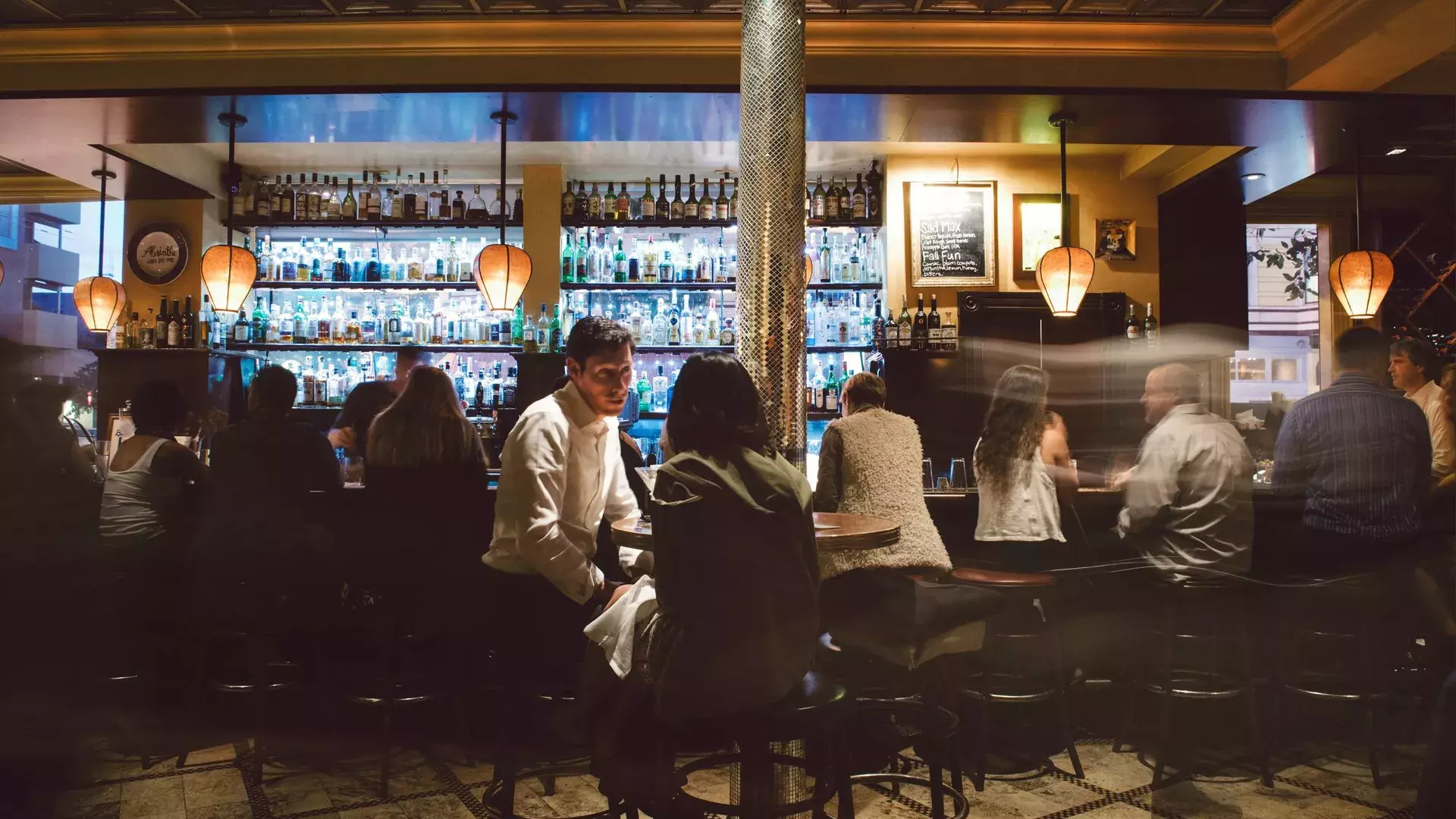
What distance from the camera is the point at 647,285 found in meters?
6.04

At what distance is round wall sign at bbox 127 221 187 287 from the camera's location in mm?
6469

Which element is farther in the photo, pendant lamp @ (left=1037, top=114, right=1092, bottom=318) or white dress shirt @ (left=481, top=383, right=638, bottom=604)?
pendant lamp @ (left=1037, top=114, right=1092, bottom=318)

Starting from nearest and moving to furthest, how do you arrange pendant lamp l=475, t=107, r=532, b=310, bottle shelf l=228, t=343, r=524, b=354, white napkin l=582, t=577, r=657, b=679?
white napkin l=582, t=577, r=657, b=679 → pendant lamp l=475, t=107, r=532, b=310 → bottle shelf l=228, t=343, r=524, b=354

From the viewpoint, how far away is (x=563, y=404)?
91.3 inches

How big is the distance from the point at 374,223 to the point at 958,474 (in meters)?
4.47

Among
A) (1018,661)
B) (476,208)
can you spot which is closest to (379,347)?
(476,208)

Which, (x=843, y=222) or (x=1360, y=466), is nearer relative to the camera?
(x=1360, y=466)

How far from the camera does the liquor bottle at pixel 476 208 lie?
619 cm

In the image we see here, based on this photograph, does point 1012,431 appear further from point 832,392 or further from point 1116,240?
point 1116,240

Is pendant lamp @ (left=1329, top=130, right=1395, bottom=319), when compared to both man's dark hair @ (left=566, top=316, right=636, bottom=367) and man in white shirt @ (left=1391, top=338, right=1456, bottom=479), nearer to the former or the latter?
man in white shirt @ (left=1391, top=338, right=1456, bottom=479)

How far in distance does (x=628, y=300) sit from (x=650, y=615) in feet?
15.4

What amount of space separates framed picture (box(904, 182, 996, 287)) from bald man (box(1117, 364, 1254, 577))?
3.07 meters

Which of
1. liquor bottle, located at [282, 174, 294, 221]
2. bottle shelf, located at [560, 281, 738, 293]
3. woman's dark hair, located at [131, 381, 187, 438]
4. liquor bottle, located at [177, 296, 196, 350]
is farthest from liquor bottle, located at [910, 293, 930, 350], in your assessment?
liquor bottle, located at [177, 296, 196, 350]

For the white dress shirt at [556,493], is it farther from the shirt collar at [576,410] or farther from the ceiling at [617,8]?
the ceiling at [617,8]
